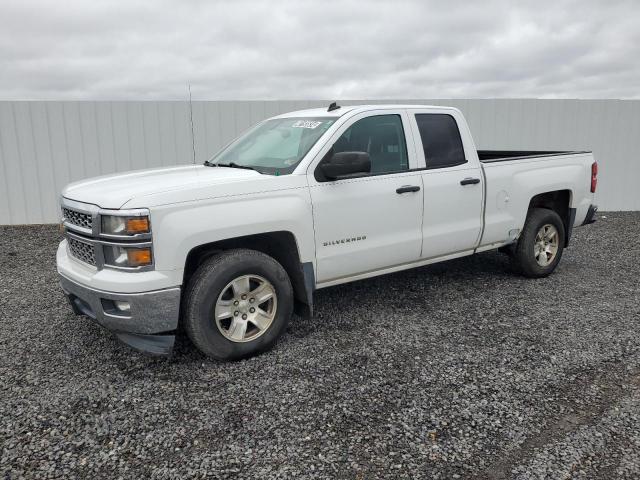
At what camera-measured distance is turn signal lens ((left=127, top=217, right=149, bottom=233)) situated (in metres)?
3.38

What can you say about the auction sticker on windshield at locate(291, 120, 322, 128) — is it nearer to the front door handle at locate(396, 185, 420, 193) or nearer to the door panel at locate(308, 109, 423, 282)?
the door panel at locate(308, 109, 423, 282)

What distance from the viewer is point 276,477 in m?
2.63

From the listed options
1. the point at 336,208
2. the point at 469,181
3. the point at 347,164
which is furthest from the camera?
the point at 469,181

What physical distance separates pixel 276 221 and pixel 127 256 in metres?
1.08

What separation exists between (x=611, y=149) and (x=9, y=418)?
1242 cm

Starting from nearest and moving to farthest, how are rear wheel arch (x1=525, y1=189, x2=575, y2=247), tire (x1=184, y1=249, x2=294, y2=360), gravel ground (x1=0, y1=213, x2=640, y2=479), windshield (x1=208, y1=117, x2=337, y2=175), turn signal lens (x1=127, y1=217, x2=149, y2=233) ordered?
gravel ground (x1=0, y1=213, x2=640, y2=479), turn signal lens (x1=127, y1=217, x2=149, y2=233), tire (x1=184, y1=249, x2=294, y2=360), windshield (x1=208, y1=117, x2=337, y2=175), rear wheel arch (x1=525, y1=189, x2=575, y2=247)

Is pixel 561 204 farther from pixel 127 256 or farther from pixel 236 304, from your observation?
pixel 127 256

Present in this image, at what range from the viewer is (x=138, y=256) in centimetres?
345

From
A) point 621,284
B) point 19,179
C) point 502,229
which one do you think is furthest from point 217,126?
point 621,284

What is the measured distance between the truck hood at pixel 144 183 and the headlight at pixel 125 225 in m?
0.09

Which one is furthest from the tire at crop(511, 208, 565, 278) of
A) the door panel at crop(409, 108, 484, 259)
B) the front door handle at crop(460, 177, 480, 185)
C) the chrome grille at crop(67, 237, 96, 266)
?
the chrome grille at crop(67, 237, 96, 266)

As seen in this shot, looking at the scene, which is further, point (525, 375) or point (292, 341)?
point (292, 341)

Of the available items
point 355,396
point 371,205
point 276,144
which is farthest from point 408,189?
point 355,396

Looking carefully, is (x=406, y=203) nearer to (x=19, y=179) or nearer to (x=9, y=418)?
(x=9, y=418)
